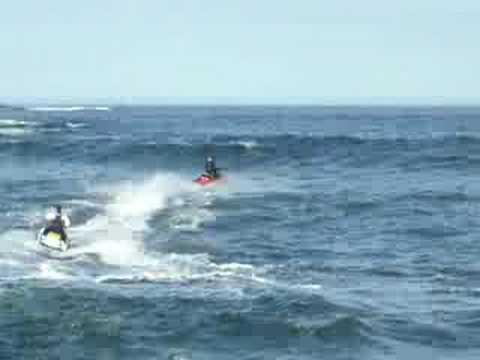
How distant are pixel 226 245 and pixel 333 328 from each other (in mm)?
15265

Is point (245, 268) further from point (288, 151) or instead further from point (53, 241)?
point (288, 151)

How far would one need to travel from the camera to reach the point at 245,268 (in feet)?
→ 121

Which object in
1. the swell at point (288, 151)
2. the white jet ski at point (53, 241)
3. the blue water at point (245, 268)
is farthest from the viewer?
the swell at point (288, 151)

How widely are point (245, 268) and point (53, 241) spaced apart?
27.8ft

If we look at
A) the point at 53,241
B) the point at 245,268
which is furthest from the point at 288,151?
the point at 245,268

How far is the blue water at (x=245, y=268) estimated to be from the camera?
88.0 feet

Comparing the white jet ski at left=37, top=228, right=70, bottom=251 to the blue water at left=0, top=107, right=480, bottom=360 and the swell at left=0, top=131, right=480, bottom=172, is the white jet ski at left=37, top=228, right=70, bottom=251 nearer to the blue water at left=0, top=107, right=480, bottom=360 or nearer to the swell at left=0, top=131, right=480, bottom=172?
the blue water at left=0, top=107, right=480, bottom=360

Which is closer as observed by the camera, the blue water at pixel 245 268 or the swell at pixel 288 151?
the blue water at pixel 245 268

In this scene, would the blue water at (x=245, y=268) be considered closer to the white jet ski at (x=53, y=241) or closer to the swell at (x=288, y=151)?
the white jet ski at (x=53, y=241)

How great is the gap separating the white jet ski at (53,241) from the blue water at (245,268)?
632 millimetres

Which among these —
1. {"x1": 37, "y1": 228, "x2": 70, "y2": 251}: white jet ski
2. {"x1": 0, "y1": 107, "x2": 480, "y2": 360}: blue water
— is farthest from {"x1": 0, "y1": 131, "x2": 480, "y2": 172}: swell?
{"x1": 37, "y1": 228, "x2": 70, "y2": 251}: white jet ski

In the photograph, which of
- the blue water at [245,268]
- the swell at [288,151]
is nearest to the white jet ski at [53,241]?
the blue water at [245,268]

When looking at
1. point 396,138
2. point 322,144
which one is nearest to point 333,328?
point 322,144

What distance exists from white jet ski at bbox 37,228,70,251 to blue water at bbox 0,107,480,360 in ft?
2.07
